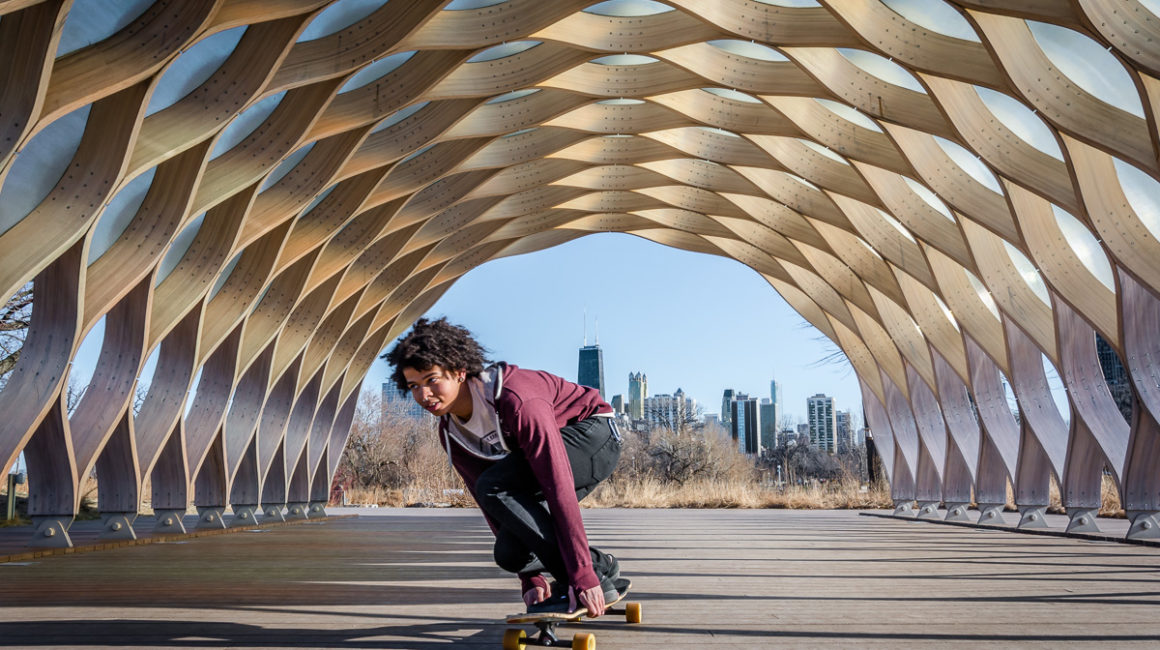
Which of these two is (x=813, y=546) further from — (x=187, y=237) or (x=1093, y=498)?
(x=187, y=237)

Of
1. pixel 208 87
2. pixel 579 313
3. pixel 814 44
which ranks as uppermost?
pixel 579 313

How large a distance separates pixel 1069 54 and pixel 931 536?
8.97 metres

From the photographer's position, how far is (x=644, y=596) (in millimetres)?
7242

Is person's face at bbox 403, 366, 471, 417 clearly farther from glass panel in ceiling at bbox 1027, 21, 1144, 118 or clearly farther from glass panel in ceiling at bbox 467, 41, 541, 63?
glass panel in ceiling at bbox 467, 41, 541, 63

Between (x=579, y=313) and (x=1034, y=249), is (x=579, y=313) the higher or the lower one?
the higher one

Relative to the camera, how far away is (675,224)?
27.0 meters

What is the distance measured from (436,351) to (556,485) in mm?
922

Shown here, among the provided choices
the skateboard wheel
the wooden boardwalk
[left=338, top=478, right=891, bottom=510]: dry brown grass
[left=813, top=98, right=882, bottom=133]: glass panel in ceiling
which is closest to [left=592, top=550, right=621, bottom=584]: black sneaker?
the wooden boardwalk

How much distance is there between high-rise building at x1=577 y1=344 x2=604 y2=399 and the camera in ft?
567

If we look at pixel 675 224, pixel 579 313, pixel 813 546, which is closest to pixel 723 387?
pixel 579 313

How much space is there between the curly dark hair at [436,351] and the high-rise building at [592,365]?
6496 inches

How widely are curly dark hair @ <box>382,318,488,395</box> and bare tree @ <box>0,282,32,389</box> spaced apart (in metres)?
15.1

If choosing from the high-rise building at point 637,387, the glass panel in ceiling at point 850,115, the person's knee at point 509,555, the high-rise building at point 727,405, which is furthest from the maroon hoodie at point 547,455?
the high-rise building at point 637,387

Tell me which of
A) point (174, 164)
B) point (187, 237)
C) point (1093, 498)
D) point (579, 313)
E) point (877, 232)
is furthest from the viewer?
point (579, 313)
